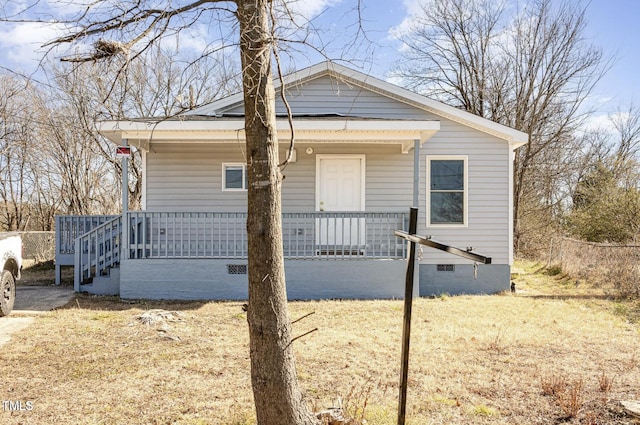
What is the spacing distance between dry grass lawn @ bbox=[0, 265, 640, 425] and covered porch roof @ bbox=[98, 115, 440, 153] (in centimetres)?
318

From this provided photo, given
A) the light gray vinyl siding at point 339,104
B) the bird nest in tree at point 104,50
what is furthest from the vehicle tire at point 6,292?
the light gray vinyl siding at point 339,104

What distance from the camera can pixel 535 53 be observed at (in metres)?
Result: 19.6

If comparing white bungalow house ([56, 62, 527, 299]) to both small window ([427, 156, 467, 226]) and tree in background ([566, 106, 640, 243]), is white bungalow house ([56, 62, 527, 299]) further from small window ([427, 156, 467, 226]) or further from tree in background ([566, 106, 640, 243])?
tree in background ([566, 106, 640, 243])

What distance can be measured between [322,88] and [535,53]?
13.6 meters

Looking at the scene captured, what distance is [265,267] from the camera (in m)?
2.69

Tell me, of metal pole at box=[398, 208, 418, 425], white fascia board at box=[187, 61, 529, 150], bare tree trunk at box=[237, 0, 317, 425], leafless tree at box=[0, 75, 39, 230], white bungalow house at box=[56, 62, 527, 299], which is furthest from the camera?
leafless tree at box=[0, 75, 39, 230]

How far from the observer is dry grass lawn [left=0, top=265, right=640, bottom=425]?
361 cm

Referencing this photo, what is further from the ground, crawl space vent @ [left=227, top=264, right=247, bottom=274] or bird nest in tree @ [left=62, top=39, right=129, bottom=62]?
bird nest in tree @ [left=62, top=39, right=129, bottom=62]

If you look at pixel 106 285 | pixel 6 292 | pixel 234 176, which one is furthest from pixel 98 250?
pixel 234 176

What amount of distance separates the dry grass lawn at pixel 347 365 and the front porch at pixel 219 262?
811 mm

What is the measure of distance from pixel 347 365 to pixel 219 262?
4.68 meters

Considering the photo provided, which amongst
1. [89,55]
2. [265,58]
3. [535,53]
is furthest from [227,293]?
[535,53]

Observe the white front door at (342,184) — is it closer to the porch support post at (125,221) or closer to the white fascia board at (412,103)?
the white fascia board at (412,103)

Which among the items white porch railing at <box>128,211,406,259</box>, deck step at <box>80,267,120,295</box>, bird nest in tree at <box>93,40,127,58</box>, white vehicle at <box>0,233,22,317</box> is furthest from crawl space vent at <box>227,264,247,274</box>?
bird nest in tree at <box>93,40,127,58</box>
